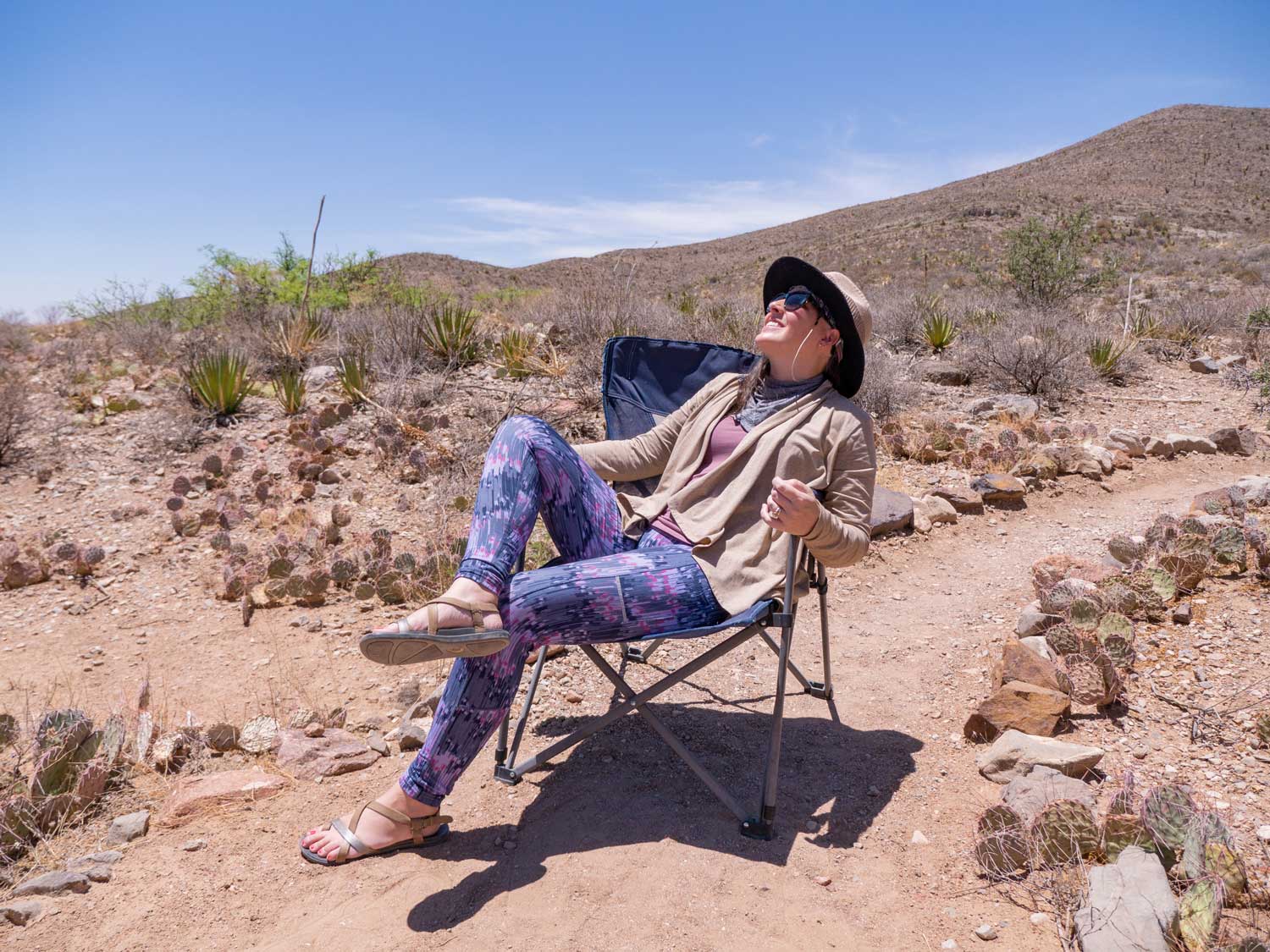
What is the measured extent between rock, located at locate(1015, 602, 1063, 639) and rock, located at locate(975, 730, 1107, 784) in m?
0.81

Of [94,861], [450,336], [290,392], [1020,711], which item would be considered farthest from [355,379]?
[1020,711]

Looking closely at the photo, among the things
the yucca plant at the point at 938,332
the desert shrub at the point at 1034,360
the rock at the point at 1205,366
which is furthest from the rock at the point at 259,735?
the rock at the point at 1205,366

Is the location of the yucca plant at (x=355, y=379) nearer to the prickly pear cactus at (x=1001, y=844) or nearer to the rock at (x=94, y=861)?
the rock at (x=94, y=861)

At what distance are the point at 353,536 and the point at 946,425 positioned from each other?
4.14m

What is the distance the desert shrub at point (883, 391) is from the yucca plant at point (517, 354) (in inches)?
109

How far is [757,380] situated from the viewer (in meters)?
2.50

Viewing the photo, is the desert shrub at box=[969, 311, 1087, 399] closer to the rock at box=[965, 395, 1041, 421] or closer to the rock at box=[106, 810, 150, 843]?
the rock at box=[965, 395, 1041, 421]

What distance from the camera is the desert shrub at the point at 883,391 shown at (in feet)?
20.9

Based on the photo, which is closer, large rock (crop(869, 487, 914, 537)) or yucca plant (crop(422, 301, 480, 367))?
large rock (crop(869, 487, 914, 537))

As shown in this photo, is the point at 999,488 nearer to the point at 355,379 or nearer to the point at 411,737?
the point at 411,737

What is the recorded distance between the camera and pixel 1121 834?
176cm

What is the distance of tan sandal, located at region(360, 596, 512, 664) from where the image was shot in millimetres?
1738

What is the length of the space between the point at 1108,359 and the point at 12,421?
9.54 m

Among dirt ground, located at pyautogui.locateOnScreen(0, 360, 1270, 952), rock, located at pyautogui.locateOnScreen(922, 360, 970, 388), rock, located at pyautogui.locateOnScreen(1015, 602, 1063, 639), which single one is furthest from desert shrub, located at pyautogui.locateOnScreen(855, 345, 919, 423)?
rock, located at pyautogui.locateOnScreen(1015, 602, 1063, 639)
